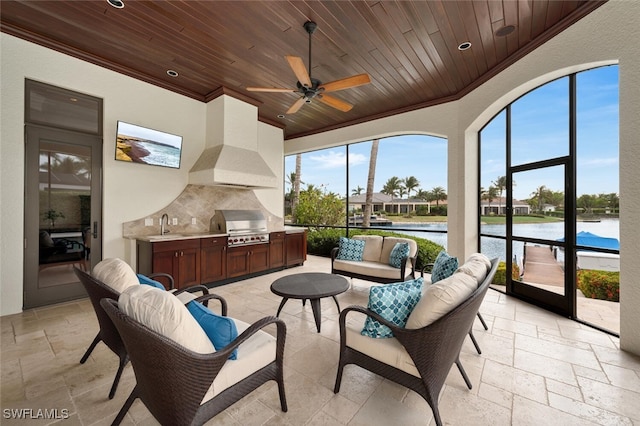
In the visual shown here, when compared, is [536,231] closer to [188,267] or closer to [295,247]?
[295,247]

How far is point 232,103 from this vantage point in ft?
A: 15.7

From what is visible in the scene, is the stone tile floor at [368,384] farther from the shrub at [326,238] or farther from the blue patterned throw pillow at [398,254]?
the shrub at [326,238]

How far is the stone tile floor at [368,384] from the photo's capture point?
1.69 metres

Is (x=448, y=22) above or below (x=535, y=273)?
above

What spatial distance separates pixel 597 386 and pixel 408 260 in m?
2.19

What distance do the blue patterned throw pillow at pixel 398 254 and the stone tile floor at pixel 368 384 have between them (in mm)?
1279

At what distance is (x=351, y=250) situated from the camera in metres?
4.50

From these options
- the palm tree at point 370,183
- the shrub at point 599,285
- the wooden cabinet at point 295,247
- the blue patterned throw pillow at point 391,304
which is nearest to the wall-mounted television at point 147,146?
the wooden cabinet at point 295,247

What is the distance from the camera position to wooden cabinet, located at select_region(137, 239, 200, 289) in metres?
3.77

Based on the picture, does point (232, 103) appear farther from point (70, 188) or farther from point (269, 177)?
point (70, 188)

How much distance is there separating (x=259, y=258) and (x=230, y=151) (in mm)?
2073

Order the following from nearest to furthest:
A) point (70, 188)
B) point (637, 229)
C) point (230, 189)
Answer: point (637, 229) < point (70, 188) < point (230, 189)

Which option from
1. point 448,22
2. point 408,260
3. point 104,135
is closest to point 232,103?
point 104,135

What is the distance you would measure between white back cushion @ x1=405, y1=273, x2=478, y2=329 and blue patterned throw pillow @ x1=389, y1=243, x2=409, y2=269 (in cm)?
229
